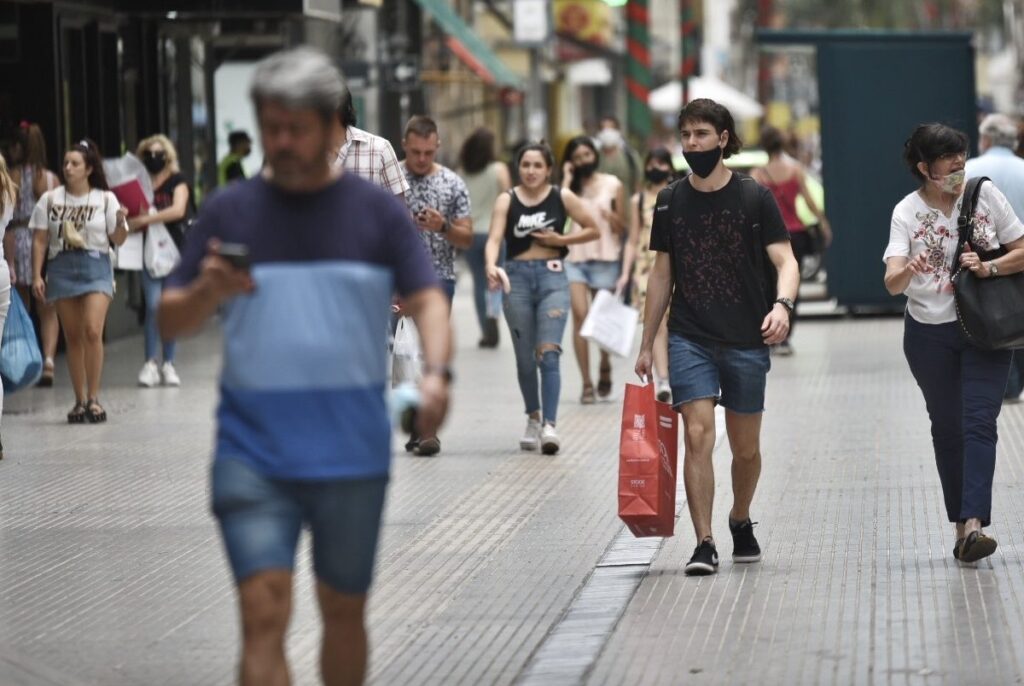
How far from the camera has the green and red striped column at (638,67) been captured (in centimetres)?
3706

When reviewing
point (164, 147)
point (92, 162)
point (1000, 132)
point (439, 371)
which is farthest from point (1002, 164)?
point (439, 371)

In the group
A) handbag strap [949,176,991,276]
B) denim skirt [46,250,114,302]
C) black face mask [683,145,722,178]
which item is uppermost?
black face mask [683,145,722,178]

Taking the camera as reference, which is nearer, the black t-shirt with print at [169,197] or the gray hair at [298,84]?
the gray hair at [298,84]

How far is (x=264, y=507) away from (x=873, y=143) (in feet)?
51.3

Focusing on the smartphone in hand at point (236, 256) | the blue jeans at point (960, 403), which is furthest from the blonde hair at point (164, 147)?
the smartphone in hand at point (236, 256)

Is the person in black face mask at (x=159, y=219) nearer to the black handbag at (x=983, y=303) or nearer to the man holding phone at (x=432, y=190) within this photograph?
the man holding phone at (x=432, y=190)

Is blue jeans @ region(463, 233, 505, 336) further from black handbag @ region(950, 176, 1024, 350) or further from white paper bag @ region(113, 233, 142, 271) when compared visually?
black handbag @ region(950, 176, 1024, 350)

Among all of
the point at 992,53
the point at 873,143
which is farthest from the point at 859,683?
the point at 992,53

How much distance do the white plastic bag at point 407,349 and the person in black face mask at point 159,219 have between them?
447cm

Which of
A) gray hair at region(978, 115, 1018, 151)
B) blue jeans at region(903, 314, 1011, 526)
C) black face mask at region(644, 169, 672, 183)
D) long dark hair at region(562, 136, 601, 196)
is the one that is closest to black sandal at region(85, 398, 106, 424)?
long dark hair at region(562, 136, 601, 196)

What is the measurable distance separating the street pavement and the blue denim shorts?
65 centimetres

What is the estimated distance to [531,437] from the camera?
11430mm

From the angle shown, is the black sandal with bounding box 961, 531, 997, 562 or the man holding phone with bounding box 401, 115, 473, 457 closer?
the black sandal with bounding box 961, 531, 997, 562

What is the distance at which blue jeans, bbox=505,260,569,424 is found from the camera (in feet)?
37.7
